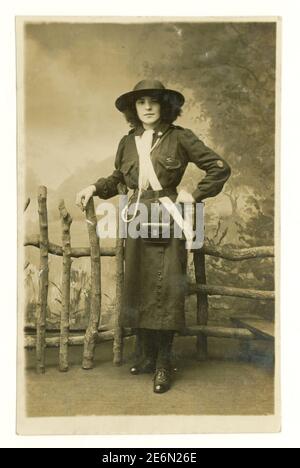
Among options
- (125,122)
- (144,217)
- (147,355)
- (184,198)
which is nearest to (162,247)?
(144,217)

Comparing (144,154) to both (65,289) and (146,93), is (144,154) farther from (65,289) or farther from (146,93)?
(65,289)

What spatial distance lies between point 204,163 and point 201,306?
36.8 inches

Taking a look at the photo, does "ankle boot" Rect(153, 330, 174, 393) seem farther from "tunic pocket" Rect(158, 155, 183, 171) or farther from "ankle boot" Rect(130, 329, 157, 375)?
"tunic pocket" Rect(158, 155, 183, 171)

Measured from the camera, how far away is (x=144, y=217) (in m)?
3.76

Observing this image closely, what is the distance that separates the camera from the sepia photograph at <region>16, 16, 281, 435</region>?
12.2 ft

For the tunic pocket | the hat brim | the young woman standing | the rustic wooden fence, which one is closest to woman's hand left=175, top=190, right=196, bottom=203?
the young woman standing

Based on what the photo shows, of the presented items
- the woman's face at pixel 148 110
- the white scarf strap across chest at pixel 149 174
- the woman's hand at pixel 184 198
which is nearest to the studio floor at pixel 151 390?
the white scarf strap across chest at pixel 149 174

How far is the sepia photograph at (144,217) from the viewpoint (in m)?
3.73

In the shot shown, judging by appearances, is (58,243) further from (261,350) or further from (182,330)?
(261,350)

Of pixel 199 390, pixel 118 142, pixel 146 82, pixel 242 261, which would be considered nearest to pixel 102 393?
pixel 199 390

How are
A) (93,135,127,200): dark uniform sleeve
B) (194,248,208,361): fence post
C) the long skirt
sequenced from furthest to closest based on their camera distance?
(194,248,208,361): fence post → (93,135,127,200): dark uniform sleeve → the long skirt

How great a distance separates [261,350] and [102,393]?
1.06 m

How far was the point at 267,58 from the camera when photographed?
3.82 meters

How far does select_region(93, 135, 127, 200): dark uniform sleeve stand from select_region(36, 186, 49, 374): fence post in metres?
0.35
